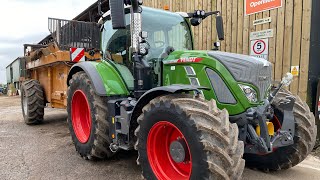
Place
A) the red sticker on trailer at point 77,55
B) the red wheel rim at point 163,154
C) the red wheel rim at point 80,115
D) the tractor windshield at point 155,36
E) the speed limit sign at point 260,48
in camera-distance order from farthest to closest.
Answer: the red sticker on trailer at point 77,55, the speed limit sign at point 260,48, the red wheel rim at point 80,115, the tractor windshield at point 155,36, the red wheel rim at point 163,154

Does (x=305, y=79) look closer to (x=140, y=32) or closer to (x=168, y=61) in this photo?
(x=168, y=61)

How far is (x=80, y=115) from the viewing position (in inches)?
194

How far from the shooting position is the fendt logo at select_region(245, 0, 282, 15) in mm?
5722

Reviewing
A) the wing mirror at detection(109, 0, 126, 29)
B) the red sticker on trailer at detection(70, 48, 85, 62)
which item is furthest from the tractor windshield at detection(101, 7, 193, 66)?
the red sticker on trailer at detection(70, 48, 85, 62)

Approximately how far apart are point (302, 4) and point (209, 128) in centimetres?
387

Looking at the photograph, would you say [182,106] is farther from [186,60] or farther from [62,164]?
[62,164]

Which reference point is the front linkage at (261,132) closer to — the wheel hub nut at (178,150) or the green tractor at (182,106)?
Answer: the green tractor at (182,106)

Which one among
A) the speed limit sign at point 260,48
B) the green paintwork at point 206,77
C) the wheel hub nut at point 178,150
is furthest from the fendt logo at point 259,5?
the wheel hub nut at point 178,150

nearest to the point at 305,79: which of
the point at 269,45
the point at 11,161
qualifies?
the point at 269,45

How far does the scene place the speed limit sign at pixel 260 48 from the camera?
236 inches

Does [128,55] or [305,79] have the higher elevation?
[128,55]

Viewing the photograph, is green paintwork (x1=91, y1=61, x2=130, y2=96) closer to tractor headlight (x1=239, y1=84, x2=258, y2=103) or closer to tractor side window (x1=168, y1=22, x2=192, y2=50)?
tractor side window (x1=168, y1=22, x2=192, y2=50)

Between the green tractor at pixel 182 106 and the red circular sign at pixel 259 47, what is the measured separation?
1825 mm

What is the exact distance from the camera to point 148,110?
314 centimetres
